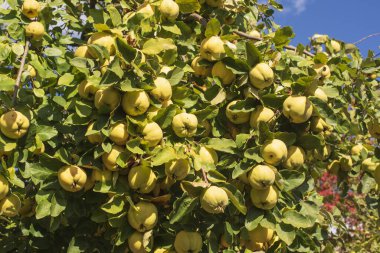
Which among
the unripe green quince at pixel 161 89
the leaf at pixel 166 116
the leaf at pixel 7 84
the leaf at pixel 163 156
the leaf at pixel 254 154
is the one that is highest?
the unripe green quince at pixel 161 89

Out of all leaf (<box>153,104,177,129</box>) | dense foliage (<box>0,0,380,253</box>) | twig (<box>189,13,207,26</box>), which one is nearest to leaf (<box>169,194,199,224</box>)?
dense foliage (<box>0,0,380,253</box>)

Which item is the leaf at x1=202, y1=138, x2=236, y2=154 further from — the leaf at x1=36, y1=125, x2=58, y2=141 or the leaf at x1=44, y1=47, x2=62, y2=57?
the leaf at x1=44, y1=47, x2=62, y2=57

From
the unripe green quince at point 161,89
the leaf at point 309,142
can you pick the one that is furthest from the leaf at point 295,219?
the unripe green quince at point 161,89

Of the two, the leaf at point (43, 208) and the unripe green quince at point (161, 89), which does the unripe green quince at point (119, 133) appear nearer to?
the unripe green quince at point (161, 89)

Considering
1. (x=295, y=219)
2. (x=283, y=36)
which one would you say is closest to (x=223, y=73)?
(x=283, y=36)

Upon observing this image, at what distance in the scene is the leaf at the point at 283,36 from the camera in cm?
257

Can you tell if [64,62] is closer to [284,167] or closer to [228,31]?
[228,31]

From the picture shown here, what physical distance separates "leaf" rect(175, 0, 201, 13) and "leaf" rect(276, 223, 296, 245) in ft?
4.21

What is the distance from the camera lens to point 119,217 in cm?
222

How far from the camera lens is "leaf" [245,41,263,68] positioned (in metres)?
2.40

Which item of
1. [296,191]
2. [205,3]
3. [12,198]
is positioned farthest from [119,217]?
[205,3]

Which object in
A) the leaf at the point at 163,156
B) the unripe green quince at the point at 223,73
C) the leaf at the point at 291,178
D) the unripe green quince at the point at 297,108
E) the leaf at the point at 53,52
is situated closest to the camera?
the leaf at the point at 163,156

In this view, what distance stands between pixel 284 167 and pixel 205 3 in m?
1.25

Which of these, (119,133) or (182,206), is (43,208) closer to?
(119,133)
